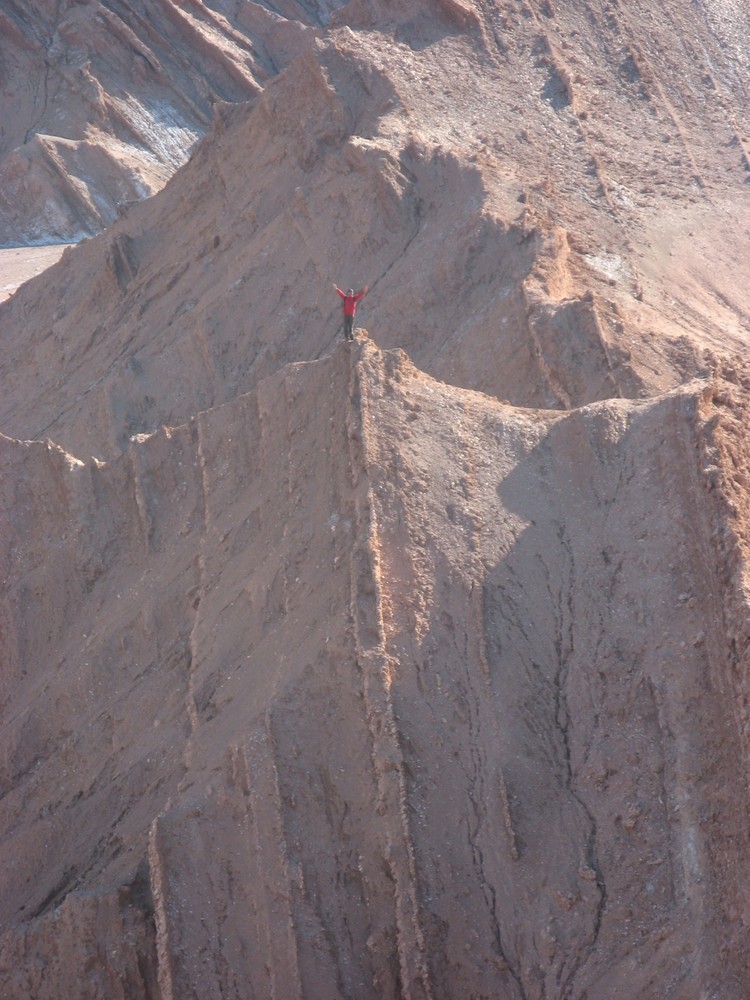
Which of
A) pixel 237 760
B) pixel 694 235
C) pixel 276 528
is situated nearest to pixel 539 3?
pixel 694 235

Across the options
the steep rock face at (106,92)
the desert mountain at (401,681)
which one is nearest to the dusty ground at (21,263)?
the steep rock face at (106,92)

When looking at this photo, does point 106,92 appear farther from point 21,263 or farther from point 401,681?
point 401,681

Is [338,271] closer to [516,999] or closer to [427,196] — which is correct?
[427,196]

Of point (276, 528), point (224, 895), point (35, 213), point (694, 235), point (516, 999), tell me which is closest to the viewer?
point (516, 999)

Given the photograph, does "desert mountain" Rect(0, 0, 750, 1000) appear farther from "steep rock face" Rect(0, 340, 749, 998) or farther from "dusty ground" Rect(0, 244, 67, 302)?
"dusty ground" Rect(0, 244, 67, 302)

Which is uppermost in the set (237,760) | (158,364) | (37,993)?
(158,364)

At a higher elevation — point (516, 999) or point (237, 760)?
point (237, 760)

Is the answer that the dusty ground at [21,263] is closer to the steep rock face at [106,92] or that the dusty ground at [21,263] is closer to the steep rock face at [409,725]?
the steep rock face at [106,92]

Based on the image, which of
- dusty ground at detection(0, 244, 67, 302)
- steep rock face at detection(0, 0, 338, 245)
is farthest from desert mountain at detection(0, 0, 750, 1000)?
steep rock face at detection(0, 0, 338, 245)
